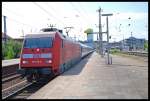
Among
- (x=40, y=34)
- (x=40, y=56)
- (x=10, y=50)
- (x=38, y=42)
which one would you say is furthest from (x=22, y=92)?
(x=10, y=50)

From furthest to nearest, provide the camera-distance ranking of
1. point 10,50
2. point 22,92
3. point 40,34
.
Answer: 1. point 10,50
2. point 40,34
3. point 22,92

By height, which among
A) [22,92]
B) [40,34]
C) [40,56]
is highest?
[40,34]

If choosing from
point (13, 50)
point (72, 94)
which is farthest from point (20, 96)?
point (13, 50)

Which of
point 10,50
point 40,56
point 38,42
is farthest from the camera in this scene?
point 10,50

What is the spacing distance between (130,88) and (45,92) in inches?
130

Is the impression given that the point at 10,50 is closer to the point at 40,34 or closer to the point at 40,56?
the point at 40,34

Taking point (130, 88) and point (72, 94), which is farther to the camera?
point (130, 88)

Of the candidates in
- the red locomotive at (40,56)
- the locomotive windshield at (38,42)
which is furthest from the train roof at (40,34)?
the locomotive windshield at (38,42)

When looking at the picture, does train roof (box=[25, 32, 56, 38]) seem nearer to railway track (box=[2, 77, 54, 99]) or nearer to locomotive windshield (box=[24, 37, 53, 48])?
locomotive windshield (box=[24, 37, 53, 48])

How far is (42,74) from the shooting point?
819 inches

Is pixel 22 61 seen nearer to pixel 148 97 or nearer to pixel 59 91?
pixel 59 91

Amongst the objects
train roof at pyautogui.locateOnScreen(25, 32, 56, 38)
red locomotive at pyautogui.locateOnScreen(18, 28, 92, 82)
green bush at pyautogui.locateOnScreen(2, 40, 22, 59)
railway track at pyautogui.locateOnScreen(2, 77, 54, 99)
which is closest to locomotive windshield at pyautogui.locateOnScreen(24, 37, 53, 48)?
red locomotive at pyautogui.locateOnScreen(18, 28, 92, 82)

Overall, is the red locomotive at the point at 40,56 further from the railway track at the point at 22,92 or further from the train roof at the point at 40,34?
the railway track at the point at 22,92

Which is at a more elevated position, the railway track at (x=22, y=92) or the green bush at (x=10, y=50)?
the green bush at (x=10, y=50)
